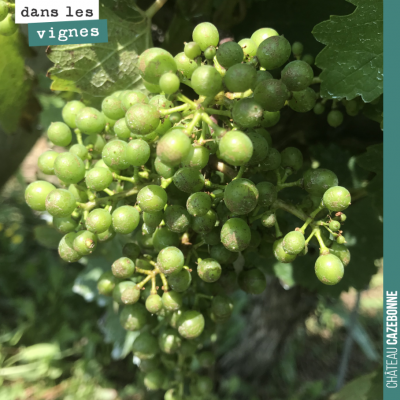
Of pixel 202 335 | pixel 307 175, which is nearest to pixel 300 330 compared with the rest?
pixel 202 335

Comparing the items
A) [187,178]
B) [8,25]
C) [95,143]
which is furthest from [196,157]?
[8,25]

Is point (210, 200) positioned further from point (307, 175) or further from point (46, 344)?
point (46, 344)

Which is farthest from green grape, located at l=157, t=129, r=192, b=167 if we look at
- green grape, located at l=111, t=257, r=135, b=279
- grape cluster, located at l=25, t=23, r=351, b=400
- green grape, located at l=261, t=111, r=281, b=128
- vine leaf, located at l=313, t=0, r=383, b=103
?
vine leaf, located at l=313, t=0, r=383, b=103

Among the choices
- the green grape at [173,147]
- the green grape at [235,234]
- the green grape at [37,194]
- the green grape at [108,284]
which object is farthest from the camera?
the green grape at [108,284]

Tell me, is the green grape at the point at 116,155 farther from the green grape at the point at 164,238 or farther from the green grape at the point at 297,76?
the green grape at the point at 297,76

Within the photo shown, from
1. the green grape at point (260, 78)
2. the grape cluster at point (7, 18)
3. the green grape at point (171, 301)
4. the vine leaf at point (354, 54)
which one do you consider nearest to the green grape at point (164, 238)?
the green grape at point (171, 301)

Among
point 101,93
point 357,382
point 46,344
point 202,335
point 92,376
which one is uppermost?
point 101,93
